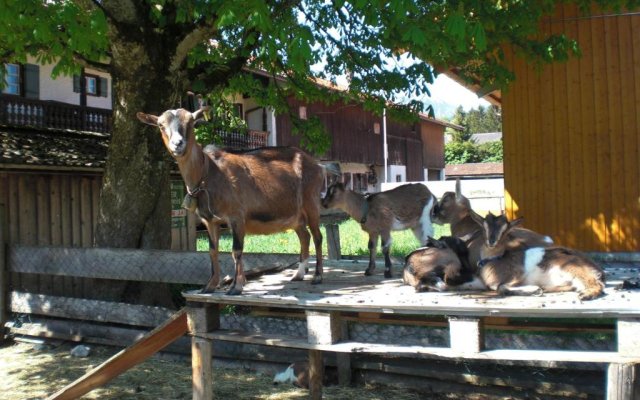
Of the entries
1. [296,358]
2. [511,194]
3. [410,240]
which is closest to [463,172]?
[410,240]

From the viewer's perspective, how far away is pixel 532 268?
4738 mm

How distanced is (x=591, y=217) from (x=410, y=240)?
7572mm

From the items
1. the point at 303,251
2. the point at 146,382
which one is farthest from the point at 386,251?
the point at 146,382

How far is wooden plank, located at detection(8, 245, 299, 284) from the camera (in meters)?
6.64

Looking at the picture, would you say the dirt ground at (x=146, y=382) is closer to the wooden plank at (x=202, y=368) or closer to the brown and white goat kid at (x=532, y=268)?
the wooden plank at (x=202, y=368)

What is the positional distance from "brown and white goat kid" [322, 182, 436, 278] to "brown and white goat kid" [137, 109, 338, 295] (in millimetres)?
1094

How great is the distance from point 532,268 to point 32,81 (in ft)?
56.7

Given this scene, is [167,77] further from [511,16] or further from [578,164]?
[578,164]

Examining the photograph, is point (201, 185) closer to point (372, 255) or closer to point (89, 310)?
point (372, 255)

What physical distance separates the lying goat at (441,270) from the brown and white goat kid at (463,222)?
0.14 metres

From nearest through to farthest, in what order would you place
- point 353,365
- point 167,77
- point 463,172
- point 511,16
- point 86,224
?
point 353,365
point 511,16
point 167,77
point 86,224
point 463,172

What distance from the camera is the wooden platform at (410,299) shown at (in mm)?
3854

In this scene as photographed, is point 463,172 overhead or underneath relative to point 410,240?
overhead

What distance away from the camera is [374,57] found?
9.53m
